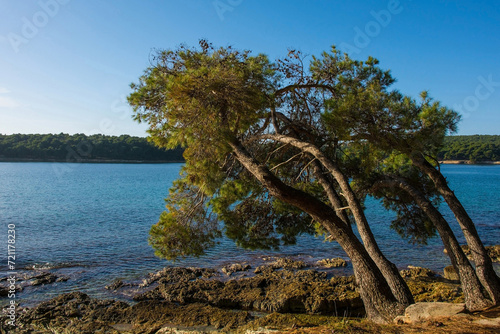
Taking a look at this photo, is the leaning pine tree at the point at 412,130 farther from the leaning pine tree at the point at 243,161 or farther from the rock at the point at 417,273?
the rock at the point at 417,273

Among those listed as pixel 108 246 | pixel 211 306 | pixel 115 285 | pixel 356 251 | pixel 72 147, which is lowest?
pixel 108 246

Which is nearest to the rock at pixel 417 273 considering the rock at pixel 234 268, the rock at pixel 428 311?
the rock at pixel 234 268

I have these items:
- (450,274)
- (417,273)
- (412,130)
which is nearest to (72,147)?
(417,273)

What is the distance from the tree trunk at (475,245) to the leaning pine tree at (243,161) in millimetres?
2195

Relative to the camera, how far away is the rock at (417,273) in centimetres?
1351

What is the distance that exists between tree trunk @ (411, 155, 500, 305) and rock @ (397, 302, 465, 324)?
6.69 ft

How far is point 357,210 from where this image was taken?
6.96m

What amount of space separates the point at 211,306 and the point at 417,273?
8164mm

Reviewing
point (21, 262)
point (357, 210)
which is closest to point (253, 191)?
point (357, 210)

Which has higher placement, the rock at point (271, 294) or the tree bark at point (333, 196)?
the tree bark at point (333, 196)

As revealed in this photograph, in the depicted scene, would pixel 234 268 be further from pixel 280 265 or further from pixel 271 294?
pixel 271 294

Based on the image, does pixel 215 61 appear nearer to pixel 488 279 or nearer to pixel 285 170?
pixel 285 170

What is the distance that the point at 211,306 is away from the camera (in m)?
10.5

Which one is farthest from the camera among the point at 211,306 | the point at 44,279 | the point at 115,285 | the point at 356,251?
the point at 44,279
